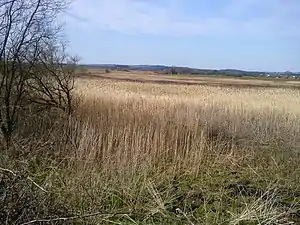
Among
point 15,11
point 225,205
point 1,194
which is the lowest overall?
point 225,205

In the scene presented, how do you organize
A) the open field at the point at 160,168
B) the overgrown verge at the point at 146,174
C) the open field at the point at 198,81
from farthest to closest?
1. the open field at the point at 198,81
2. the open field at the point at 160,168
3. the overgrown verge at the point at 146,174

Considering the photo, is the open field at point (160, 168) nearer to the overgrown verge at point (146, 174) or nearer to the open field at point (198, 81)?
the overgrown verge at point (146, 174)

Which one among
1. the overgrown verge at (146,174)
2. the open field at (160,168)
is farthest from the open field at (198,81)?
the overgrown verge at (146,174)

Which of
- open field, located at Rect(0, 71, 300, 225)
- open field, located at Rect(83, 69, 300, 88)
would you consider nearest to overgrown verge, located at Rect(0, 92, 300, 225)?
open field, located at Rect(0, 71, 300, 225)

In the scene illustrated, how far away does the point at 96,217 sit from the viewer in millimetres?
4359

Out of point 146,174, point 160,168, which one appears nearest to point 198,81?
point 160,168

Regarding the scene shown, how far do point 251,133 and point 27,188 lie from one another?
6690mm

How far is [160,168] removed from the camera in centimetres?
689

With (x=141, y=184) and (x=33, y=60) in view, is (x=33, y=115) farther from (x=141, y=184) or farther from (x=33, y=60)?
(x=141, y=184)

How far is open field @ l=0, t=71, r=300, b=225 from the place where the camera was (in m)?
4.75

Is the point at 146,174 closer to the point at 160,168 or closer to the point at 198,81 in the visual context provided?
the point at 160,168

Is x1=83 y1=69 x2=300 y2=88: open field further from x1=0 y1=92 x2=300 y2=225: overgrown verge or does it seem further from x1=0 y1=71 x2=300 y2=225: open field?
x1=0 y1=92 x2=300 y2=225: overgrown verge

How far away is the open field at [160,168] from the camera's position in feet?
15.6

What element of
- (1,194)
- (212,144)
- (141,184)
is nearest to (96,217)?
(1,194)
